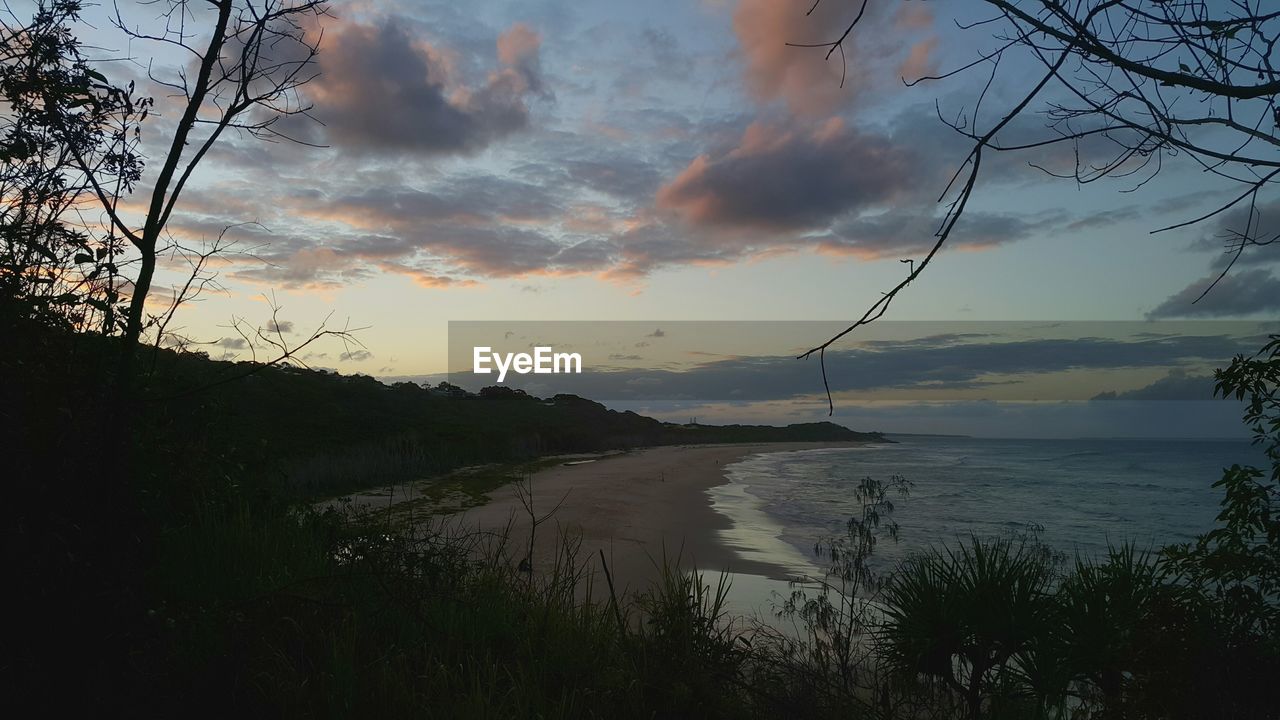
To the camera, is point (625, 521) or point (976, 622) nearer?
point (976, 622)

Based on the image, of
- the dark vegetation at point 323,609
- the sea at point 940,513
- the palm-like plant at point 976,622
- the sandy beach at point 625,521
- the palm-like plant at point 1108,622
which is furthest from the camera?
the sea at point 940,513

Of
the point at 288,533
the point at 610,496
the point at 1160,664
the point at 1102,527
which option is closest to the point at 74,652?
the point at 288,533

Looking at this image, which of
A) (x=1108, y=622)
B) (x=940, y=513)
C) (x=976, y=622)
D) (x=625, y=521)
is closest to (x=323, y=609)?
(x=976, y=622)

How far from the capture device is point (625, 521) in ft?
54.9

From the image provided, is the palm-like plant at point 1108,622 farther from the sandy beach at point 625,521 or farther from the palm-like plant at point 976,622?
the sandy beach at point 625,521

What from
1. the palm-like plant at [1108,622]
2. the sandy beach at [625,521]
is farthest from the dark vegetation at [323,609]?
the sandy beach at [625,521]

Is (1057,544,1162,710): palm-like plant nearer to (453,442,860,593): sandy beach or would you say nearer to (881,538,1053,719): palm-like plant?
(881,538,1053,719): palm-like plant

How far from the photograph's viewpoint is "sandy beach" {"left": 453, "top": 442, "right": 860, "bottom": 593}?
11.6 meters

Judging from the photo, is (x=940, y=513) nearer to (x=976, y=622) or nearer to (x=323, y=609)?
(x=976, y=622)

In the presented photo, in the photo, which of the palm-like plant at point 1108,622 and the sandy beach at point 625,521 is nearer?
the palm-like plant at point 1108,622

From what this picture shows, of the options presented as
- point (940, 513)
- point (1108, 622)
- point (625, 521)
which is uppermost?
point (1108, 622)

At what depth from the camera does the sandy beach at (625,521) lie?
11.6m

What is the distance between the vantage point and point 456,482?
2312 cm

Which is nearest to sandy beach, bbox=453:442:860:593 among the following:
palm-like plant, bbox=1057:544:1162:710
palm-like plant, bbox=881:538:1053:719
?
palm-like plant, bbox=881:538:1053:719
